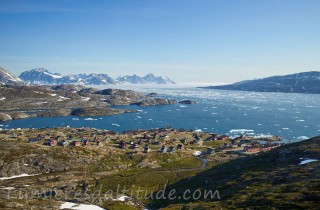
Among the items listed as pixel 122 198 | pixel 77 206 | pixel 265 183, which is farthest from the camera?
pixel 122 198

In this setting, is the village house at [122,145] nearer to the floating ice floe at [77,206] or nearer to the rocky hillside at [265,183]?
the rocky hillside at [265,183]

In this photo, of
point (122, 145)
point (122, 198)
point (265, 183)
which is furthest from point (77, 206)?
point (122, 145)

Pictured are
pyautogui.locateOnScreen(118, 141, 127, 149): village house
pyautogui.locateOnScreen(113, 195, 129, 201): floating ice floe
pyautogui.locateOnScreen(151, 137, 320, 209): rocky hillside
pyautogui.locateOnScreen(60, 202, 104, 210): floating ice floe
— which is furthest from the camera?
pyautogui.locateOnScreen(118, 141, 127, 149): village house

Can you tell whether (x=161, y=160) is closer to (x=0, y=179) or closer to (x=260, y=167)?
(x=260, y=167)

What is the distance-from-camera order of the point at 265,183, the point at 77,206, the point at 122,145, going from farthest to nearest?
the point at 122,145 < the point at 265,183 < the point at 77,206

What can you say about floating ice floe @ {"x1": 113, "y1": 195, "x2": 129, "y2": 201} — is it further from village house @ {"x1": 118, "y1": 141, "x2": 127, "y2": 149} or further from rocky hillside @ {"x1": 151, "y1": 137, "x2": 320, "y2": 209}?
village house @ {"x1": 118, "y1": 141, "x2": 127, "y2": 149}

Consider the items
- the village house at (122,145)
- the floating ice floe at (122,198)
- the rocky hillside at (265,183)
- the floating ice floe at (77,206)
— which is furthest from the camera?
the village house at (122,145)

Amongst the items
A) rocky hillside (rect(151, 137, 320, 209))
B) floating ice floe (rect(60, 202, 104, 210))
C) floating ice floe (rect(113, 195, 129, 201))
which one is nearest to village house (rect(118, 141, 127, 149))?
rocky hillside (rect(151, 137, 320, 209))

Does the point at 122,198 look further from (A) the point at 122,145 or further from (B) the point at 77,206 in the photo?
(A) the point at 122,145

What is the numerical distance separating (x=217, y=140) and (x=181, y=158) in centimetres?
4344

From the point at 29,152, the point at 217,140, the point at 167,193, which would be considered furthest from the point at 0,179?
the point at 217,140

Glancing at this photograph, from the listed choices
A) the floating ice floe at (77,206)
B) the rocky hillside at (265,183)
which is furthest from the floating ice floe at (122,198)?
A: the floating ice floe at (77,206)

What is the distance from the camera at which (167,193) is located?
77938mm

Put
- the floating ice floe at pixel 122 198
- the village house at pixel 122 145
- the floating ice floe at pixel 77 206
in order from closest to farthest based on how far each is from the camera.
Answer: the floating ice floe at pixel 77 206 < the floating ice floe at pixel 122 198 < the village house at pixel 122 145
